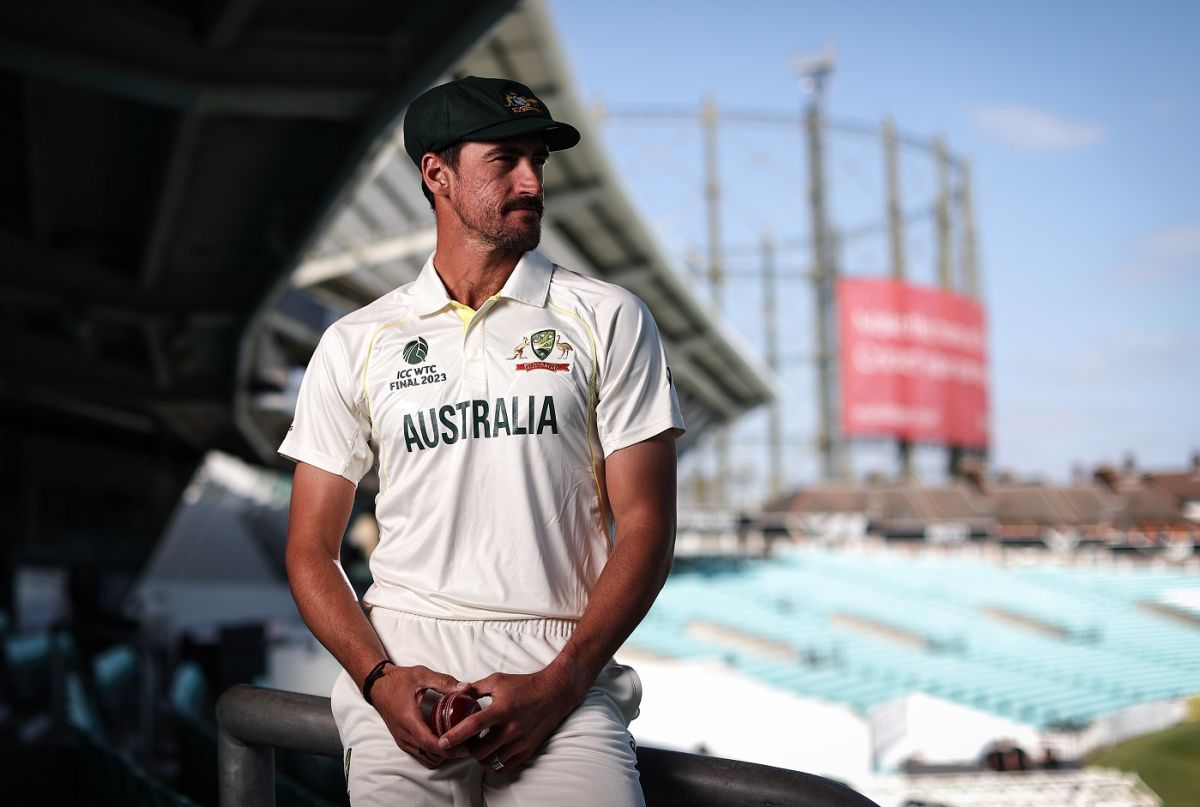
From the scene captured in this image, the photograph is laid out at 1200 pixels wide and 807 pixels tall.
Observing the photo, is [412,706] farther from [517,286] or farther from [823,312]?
[823,312]

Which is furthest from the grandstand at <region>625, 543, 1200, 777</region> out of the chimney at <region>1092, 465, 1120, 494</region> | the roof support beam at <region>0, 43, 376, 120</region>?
the roof support beam at <region>0, 43, 376, 120</region>

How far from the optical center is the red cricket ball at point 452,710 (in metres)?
1.44

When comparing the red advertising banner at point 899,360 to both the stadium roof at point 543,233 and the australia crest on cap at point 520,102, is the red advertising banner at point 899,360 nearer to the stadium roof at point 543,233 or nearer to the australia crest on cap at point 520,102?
the stadium roof at point 543,233

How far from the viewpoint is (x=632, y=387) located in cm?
162

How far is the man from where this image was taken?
1496 mm

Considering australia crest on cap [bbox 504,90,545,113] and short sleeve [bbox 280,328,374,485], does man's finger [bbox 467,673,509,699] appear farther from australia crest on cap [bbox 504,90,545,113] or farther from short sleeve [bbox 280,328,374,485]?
australia crest on cap [bbox 504,90,545,113]

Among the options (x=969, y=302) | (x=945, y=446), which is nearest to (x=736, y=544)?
(x=945, y=446)

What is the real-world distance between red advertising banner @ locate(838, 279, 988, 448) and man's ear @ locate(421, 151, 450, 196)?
51.9 meters

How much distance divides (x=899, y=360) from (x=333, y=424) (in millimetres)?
52867

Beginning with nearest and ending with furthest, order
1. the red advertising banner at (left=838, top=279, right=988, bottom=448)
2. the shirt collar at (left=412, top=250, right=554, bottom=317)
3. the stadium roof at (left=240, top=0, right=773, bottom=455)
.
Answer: the shirt collar at (left=412, top=250, right=554, bottom=317) < the stadium roof at (left=240, top=0, right=773, bottom=455) < the red advertising banner at (left=838, top=279, right=988, bottom=448)

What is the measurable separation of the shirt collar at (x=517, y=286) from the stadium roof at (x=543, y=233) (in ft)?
20.3

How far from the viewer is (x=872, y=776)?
16.4 meters

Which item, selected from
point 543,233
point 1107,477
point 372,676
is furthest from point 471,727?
point 1107,477

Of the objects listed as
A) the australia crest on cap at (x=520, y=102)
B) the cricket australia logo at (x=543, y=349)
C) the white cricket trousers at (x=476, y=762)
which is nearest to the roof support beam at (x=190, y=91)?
the australia crest on cap at (x=520, y=102)
